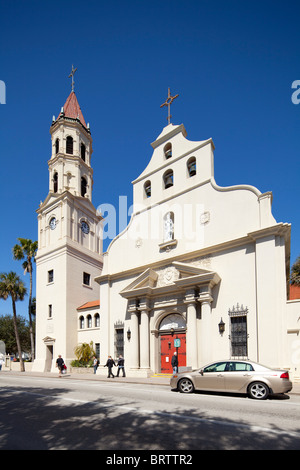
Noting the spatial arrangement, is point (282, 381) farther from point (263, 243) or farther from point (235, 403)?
point (263, 243)

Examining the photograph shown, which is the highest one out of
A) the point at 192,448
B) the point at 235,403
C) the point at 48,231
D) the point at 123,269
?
the point at 48,231

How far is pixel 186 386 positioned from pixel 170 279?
8.65 metres

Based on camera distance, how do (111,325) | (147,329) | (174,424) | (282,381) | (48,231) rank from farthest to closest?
1. (48,231)
2. (111,325)
3. (147,329)
4. (282,381)
5. (174,424)

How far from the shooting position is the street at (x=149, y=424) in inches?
237

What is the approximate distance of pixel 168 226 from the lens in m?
22.4

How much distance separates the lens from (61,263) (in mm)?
30891

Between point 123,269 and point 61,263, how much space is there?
341 inches

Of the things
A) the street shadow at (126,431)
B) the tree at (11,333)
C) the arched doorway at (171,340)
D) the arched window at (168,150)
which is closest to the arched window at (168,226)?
the arched window at (168,150)

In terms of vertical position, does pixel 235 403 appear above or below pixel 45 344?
above

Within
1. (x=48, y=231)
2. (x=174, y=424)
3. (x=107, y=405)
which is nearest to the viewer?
(x=174, y=424)

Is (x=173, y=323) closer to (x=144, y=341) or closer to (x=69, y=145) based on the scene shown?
(x=144, y=341)

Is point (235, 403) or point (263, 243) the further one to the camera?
point (263, 243)

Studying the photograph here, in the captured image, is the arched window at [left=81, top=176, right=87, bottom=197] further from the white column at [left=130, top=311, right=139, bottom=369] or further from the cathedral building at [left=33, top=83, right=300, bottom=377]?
the white column at [left=130, top=311, right=139, bottom=369]

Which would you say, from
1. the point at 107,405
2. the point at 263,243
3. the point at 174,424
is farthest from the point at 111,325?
the point at 174,424
